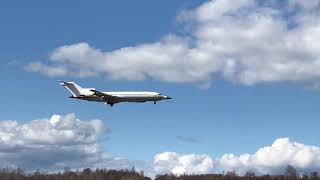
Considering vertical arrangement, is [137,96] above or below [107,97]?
above

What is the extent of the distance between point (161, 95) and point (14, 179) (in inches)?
3654

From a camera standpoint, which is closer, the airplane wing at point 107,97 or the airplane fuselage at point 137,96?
the airplane wing at point 107,97

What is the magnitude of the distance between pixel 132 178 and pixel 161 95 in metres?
94.3

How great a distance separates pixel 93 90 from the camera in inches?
7613

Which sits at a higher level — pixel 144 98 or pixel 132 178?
pixel 144 98

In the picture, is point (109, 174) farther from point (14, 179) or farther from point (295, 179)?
point (295, 179)

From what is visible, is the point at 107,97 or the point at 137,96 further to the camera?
the point at 137,96

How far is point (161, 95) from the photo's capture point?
643 ft

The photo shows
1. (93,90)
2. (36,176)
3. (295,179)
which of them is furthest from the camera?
(93,90)

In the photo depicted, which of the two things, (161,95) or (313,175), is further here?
(161,95)

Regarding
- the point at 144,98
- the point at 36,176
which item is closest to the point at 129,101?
the point at 144,98

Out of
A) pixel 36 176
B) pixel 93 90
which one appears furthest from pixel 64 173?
pixel 93 90

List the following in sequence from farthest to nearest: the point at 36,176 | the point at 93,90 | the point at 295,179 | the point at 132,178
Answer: the point at 93,90 < the point at 36,176 < the point at 132,178 < the point at 295,179

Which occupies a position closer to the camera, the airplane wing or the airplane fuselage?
the airplane wing
